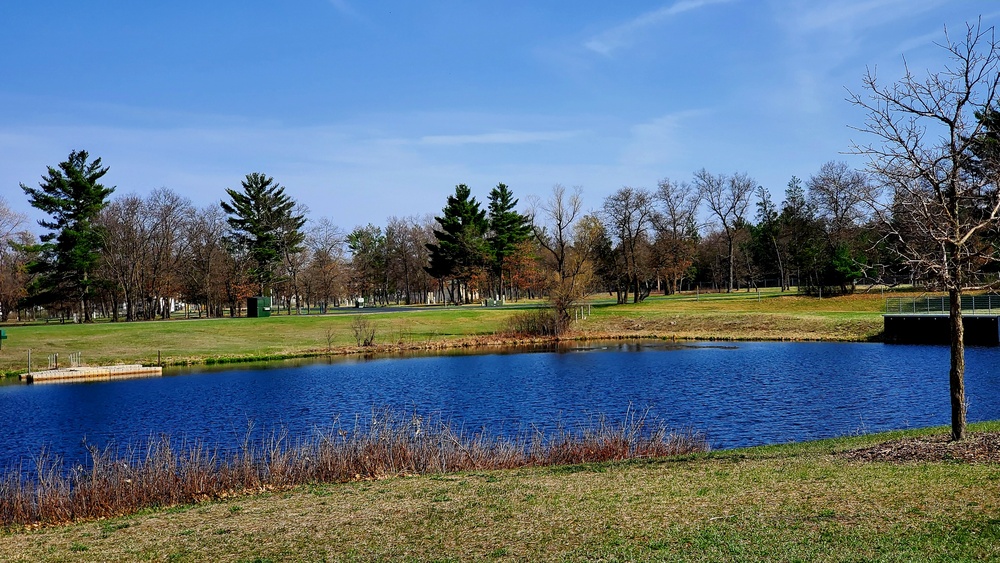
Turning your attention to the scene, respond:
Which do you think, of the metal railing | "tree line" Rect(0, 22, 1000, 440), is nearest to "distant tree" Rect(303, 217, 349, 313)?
"tree line" Rect(0, 22, 1000, 440)

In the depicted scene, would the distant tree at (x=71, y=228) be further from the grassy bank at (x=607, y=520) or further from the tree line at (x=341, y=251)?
the grassy bank at (x=607, y=520)

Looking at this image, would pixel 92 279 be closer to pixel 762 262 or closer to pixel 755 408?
pixel 755 408

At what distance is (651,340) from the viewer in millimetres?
58531

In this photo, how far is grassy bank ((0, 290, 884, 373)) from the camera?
48906 mm

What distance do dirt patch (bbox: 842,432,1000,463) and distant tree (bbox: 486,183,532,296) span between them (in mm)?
81170

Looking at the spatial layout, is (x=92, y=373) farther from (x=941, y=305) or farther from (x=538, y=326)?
(x=941, y=305)

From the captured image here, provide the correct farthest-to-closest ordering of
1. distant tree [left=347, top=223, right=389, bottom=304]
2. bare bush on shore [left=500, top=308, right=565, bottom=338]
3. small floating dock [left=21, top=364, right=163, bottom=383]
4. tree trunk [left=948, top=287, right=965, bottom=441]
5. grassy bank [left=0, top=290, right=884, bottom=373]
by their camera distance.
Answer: distant tree [left=347, top=223, right=389, bottom=304] → bare bush on shore [left=500, top=308, right=565, bottom=338] → grassy bank [left=0, top=290, right=884, bottom=373] → small floating dock [left=21, top=364, right=163, bottom=383] → tree trunk [left=948, top=287, right=965, bottom=441]

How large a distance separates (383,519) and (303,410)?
731 inches

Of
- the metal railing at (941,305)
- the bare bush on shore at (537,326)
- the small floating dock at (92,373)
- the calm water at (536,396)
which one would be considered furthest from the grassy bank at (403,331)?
the calm water at (536,396)

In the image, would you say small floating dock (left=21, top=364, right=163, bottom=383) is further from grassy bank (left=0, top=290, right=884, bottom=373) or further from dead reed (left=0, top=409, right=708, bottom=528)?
dead reed (left=0, top=409, right=708, bottom=528)

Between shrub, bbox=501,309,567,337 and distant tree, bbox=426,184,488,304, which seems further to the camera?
distant tree, bbox=426,184,488,304

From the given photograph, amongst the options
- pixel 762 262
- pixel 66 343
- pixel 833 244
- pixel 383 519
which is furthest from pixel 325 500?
pixel 762 262

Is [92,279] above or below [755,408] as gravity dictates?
above

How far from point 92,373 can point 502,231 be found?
6166 cm
